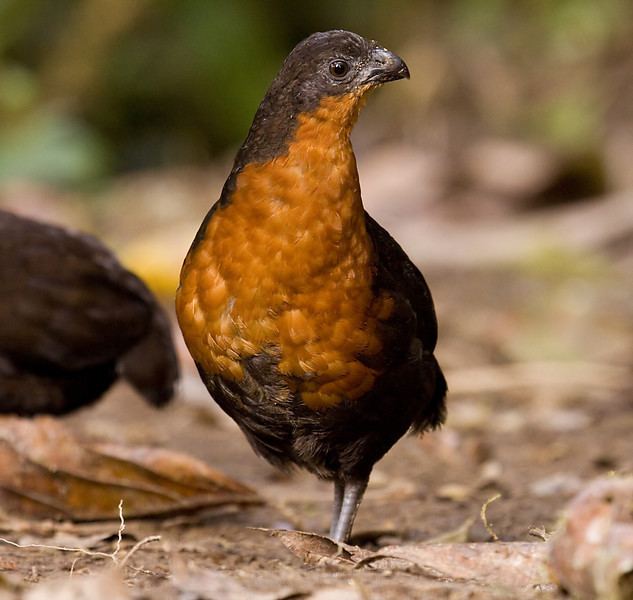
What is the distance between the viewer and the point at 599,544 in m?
2.42

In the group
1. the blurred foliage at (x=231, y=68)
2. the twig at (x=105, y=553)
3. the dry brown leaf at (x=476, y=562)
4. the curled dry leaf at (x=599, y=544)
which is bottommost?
the twig at (x=105, y=553)

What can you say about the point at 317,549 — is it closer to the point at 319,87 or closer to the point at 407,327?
the point at 407,327

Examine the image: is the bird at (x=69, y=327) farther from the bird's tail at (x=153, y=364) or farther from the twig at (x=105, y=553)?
the twig at (x=105, y=553)

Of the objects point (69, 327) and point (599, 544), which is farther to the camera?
point (69, 327)

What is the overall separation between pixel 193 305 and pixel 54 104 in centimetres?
794

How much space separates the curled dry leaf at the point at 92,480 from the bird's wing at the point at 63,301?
0.55 m

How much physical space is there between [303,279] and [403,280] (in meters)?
0.42

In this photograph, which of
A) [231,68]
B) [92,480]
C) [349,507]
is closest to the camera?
[349,507]

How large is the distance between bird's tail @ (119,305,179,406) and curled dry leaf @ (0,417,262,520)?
682 millimetres

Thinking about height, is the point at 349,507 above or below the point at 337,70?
below

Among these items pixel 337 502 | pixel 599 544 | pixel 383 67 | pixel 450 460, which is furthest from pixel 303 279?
pixel 450 460

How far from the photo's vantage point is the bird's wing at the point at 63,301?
15.5ft

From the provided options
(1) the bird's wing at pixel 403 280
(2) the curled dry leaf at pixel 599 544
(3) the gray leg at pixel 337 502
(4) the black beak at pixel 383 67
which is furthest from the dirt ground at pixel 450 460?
(4) the black beak at pixel 383 67

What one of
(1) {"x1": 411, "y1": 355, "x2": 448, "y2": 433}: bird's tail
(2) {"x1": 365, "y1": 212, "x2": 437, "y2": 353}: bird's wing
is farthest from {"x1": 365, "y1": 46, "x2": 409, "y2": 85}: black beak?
(1) {"x1": 411, "y1": 355, "x2": 448, "y2": 433}: bird's tail
